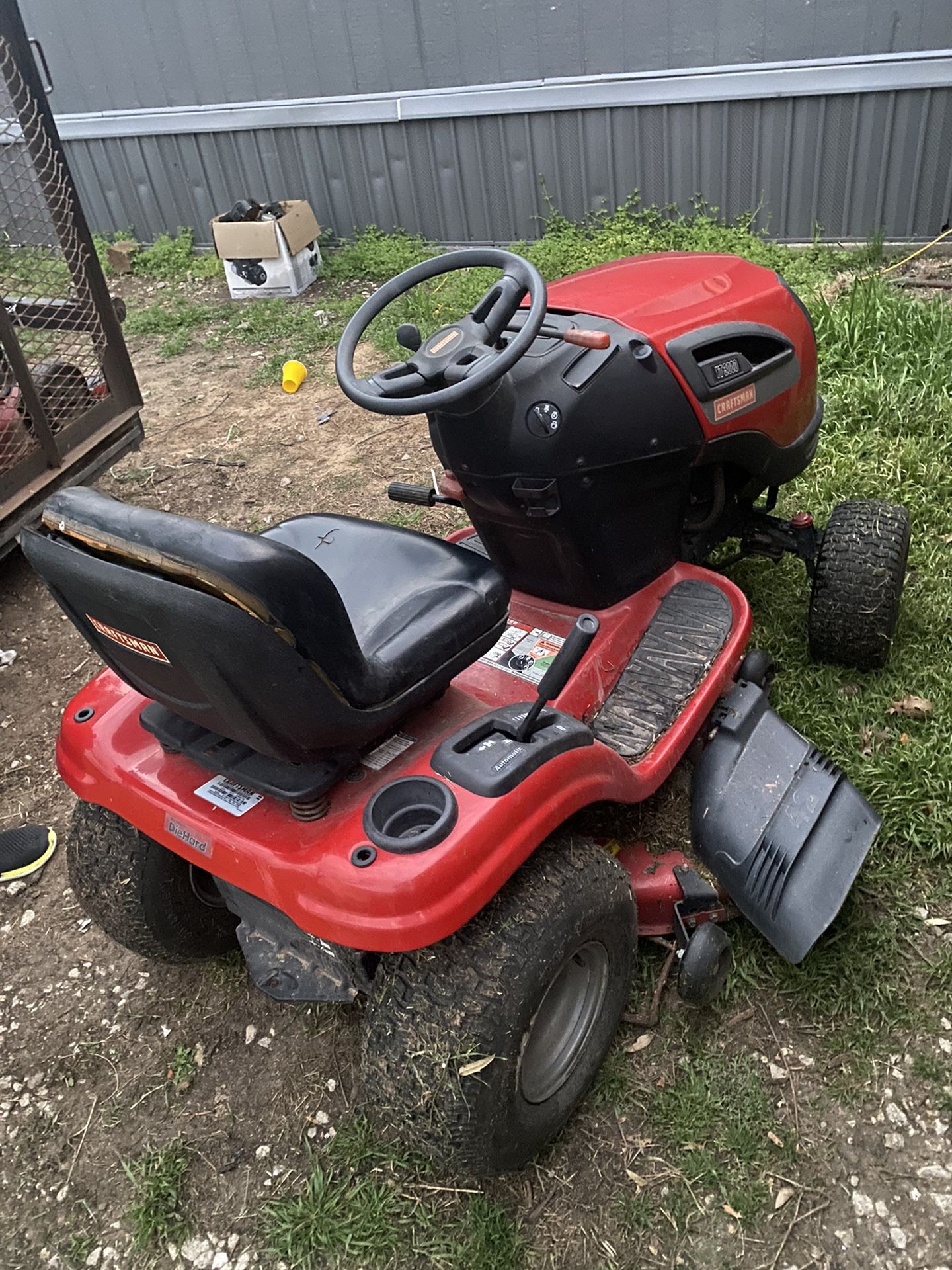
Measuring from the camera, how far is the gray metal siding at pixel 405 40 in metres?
4.93

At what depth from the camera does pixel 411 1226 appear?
1881 mm

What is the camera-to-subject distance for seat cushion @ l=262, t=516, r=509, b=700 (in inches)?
70.2

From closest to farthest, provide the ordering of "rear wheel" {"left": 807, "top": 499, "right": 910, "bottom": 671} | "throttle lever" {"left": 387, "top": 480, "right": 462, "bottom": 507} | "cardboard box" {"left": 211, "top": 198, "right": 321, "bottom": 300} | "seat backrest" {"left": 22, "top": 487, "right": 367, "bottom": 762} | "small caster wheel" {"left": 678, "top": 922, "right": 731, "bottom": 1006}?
"seat backrest" {"left": 22, "top": 487, "right": 367, "bottom": 762}
"small caster wheel" {"left": 678, "top": 922, "right": 731, "bottom": 1006}
"rear wheel" {"left": 807, "top": 499, "right": 910, "bottom": 671}
"throttle lever" {"left": 387, "top": 480, "right": 462, "bottom": 507}
"cardboard box" {"left": 211, "top": 198, "right": 321, "bottom": 300}

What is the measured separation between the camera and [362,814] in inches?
68.4

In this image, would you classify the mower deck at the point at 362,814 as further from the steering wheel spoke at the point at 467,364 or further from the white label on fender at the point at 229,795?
the steering wheel spoke at the point at 467,364

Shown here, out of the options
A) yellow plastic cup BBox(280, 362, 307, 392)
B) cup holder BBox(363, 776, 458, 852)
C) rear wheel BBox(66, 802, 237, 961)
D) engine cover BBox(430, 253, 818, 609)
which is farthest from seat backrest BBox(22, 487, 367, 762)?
yellow plastic cup BBox(280, 362, 307, 392)

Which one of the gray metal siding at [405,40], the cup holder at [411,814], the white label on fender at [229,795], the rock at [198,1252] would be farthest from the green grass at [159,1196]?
the gray metal siding at [405,40]

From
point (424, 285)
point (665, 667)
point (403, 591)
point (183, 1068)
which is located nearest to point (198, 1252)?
point (183, 1068)

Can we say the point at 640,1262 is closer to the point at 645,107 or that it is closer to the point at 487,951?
the point at 487,951

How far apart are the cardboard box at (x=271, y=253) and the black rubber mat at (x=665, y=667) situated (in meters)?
4.30

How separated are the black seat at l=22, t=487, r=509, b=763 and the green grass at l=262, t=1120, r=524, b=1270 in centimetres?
90

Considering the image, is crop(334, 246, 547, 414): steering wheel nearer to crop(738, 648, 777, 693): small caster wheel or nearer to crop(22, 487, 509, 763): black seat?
crop(22, 487, 509, 763): black seat

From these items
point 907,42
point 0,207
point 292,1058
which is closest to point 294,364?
point 0,207

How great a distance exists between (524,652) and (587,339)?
2.46 ft
